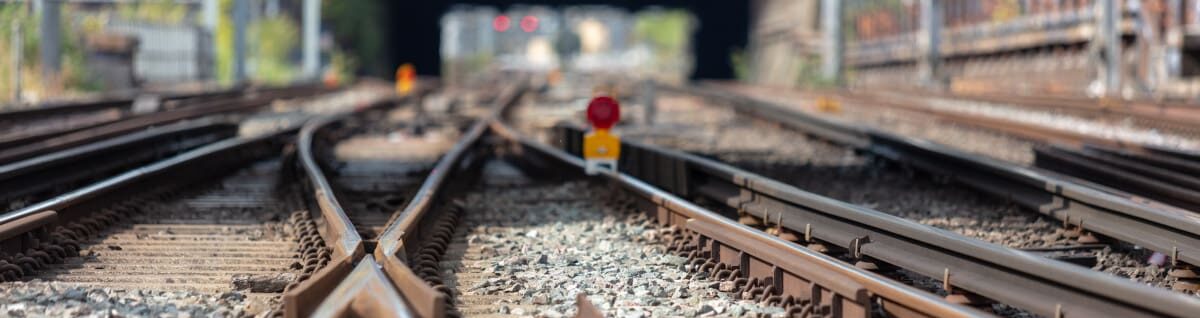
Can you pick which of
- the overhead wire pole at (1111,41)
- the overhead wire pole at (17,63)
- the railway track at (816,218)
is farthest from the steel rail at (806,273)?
the overhead wire pole at (1111,41)

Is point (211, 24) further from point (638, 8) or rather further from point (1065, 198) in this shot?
point (1065, 198)

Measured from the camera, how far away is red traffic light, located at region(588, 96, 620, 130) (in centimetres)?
896

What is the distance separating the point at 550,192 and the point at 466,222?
1.70 m

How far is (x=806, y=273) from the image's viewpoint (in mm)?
4812

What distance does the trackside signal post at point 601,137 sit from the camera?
9008 millimetres

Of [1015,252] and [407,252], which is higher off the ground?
[1015,252]

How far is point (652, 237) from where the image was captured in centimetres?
694

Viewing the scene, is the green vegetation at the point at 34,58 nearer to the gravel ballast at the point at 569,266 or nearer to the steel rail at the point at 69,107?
the steel rail at the point at 69,107

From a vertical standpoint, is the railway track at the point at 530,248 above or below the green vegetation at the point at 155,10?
below

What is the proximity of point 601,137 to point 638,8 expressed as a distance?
52.2 meters

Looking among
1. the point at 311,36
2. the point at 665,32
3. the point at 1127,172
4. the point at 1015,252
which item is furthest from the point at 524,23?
the point at 1015,252

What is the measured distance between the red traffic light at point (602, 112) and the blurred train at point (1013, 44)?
15.7 m

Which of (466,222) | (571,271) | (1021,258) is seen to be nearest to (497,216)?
(466,222)

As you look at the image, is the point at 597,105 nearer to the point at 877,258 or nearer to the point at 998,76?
the point at 877,258
